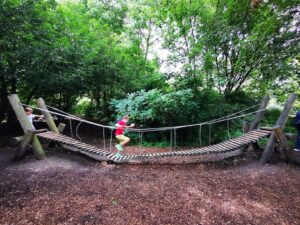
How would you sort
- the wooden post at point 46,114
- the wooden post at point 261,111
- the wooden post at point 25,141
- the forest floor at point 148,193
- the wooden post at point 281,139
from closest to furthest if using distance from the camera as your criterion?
the forest floor at point 148,193 → the wooden post at point 281,139 → the wooden post at point 25,141 → the wooden post at point 261,111 → the wooden post at point 46,114

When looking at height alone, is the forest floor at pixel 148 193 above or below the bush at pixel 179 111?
below

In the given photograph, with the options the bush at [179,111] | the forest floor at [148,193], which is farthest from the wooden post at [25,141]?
the bush at [179,111]

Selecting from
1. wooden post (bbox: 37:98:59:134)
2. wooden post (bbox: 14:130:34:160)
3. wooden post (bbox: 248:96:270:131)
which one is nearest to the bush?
wooden post (bbox: 248:96:270:131)

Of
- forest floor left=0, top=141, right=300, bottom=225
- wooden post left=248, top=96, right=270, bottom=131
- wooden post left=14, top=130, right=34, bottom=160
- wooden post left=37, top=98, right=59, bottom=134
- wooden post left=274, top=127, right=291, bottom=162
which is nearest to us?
forest floor left=0, top=141, right=300, bottom=225

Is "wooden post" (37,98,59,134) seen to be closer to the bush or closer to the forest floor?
the forest floor

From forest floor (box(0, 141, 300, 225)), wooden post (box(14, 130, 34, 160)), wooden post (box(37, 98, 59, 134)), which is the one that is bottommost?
forest floor (box(0, 141, 300, 225))

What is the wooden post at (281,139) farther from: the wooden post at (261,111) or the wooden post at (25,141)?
the wooden post at (25,141)

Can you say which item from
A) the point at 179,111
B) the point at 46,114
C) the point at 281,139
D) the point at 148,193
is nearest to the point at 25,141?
the point at 46,114

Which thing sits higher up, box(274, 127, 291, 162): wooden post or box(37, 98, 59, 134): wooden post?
box(37, 98, 59, 134): wooden post

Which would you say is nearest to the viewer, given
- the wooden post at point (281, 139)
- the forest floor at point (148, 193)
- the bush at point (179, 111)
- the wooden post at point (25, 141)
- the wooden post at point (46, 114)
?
the forest floor at point (148, 193)

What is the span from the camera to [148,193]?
97.3 inches

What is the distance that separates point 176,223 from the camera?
184 cm

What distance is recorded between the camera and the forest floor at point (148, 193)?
1.93m

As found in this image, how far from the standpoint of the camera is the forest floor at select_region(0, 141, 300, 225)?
1.93 meters
